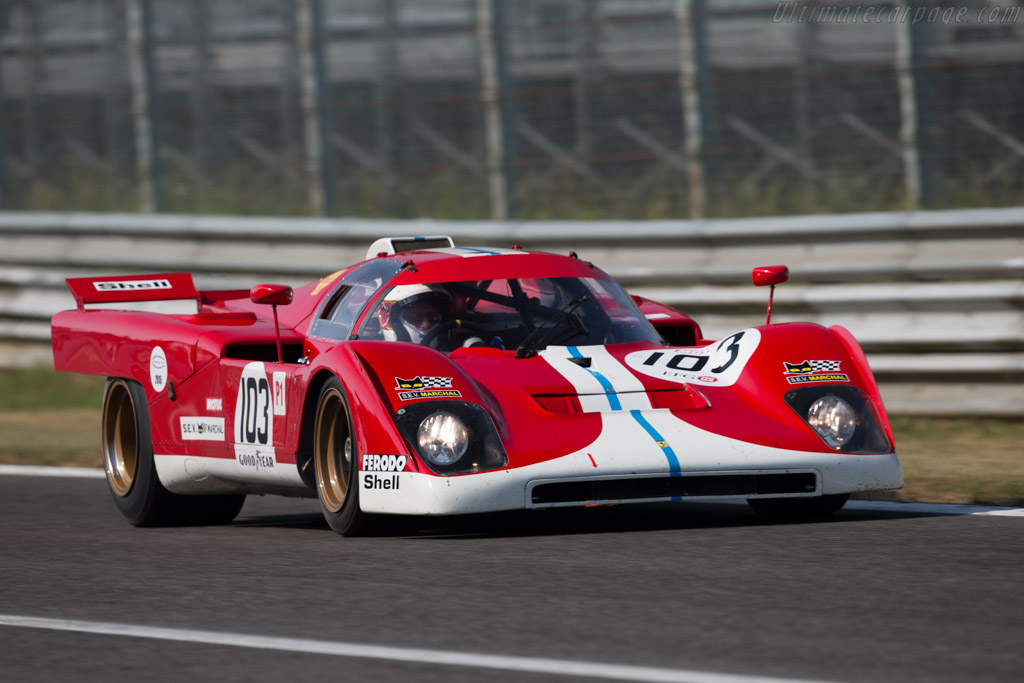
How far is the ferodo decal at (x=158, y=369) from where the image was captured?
823 cm

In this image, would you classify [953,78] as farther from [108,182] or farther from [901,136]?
[108,182]

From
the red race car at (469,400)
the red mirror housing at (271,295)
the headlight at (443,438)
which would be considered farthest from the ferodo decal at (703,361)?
the red mirror housing at (271,295)

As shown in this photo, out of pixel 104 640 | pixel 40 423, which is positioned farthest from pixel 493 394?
pixel 40 423

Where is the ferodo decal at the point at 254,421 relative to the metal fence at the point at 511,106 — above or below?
below

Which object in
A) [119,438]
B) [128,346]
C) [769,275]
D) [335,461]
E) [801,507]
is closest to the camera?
[335,461]

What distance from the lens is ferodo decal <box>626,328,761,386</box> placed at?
7207 mm

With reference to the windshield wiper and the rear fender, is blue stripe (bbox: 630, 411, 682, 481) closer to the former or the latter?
the windshield wiper

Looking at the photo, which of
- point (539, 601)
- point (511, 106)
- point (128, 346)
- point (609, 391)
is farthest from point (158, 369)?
point (511, 106)

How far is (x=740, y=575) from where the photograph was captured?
5648mm

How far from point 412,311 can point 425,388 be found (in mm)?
991

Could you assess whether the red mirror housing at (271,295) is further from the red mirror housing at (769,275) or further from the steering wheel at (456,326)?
the red mirror housing at (769,275)

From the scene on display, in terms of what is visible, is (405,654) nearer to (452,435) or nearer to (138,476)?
(452,435)

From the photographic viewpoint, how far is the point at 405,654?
460cm

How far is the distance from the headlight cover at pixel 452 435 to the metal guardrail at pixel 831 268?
4.46 meters
